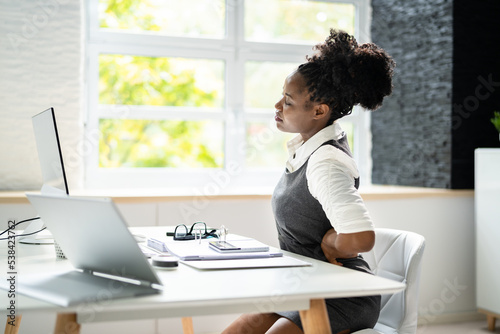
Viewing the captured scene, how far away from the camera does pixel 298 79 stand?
1771 millimetres

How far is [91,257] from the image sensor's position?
4.00 ft

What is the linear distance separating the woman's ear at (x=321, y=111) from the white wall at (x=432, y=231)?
1300mm

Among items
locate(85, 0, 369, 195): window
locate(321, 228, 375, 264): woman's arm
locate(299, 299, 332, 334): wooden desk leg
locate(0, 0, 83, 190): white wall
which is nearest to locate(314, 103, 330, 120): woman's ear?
locate(321, 228, 375, 264): woman's arm

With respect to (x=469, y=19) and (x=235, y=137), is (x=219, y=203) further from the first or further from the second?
(x=469, y=19)

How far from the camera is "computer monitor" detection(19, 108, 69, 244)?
1.58 m

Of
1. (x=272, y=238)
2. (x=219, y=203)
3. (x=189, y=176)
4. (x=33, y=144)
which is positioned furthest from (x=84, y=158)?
(x=272, y=238)

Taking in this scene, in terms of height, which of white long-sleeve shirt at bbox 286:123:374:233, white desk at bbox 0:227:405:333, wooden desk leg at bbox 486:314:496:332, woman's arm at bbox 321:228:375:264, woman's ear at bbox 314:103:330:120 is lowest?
wooden desk leg at bbox 486:314:496:332

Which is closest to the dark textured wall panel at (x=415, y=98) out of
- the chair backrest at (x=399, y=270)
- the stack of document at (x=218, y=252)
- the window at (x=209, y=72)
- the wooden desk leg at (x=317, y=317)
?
the window at (x=209, y=72)

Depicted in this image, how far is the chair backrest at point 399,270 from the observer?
5.29 ft

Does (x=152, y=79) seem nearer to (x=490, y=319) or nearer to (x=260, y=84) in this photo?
(x=260, y=84)

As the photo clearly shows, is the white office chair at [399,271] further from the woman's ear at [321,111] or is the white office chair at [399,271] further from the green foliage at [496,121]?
the green foliage at [496,121]

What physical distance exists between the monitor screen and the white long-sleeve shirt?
2.18 ft

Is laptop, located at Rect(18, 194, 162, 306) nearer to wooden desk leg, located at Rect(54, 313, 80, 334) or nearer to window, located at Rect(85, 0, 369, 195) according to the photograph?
wooden desk leg, located at Rect(54, 313, 80, 334)

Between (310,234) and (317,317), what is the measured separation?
0.47 m
